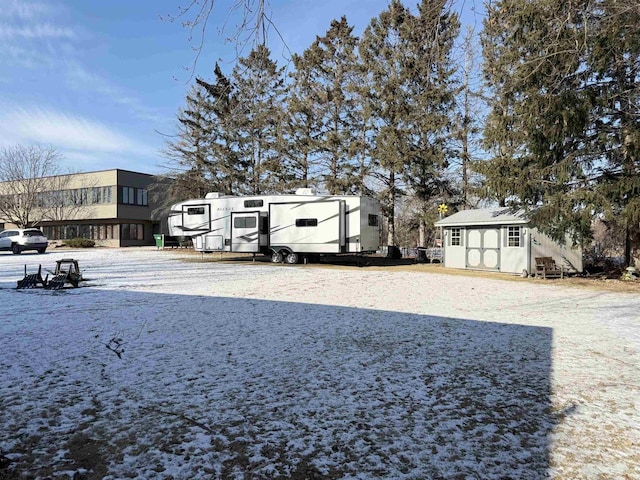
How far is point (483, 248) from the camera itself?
60.3ft

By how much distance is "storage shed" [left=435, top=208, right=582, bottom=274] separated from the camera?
16.5m

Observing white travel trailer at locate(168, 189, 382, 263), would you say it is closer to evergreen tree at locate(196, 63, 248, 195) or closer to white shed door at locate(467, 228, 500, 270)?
white shed door at locate(467, 228, 500, 270)

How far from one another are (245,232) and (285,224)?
212 cm

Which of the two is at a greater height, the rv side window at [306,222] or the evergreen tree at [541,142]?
the evergreen tree at [541,142]

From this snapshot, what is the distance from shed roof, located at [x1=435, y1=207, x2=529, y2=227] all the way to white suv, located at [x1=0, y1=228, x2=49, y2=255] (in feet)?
80.3

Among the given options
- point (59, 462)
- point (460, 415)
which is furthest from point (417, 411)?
point (59, 462)

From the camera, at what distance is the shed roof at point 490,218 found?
1672cm

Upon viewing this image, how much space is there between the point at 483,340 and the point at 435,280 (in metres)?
8.54

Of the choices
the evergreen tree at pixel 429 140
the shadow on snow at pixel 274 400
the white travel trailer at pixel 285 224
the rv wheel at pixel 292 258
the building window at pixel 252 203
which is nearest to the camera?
the shadow on snow at pixel 274 400

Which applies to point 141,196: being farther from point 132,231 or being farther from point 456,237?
point 456,237

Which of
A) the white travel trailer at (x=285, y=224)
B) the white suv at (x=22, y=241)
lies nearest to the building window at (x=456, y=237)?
the white travel trailer at (x=285, y=224)

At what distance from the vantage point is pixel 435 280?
14.3m

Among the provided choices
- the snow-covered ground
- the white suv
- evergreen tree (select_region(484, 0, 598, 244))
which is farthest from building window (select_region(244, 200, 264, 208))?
the white suv

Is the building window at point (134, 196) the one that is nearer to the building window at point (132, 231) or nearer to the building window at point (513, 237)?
the building window at point (132, 231)
